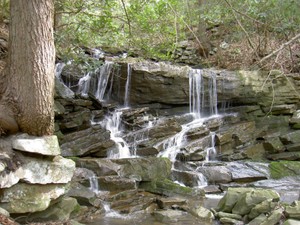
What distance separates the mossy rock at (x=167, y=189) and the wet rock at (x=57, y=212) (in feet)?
8.12

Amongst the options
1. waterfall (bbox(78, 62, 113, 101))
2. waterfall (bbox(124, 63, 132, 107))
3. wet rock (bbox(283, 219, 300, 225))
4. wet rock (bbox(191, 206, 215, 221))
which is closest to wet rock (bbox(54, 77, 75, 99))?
waterfall (bbox(78, 62, 113, 101))

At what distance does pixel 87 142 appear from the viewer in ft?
35.2

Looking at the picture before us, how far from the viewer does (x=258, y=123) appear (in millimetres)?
12750

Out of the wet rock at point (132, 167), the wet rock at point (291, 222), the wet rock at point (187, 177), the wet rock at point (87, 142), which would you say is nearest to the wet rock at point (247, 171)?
the wet rock at point (187, 177)

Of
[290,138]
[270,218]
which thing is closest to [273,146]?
[290,138]

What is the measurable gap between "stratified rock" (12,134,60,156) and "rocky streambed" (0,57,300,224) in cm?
1

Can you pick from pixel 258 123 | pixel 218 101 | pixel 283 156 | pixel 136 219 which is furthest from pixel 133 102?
pixel 136 219

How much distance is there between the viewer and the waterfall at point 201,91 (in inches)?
507

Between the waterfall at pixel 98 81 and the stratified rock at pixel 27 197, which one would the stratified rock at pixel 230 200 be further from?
the waterfall at pixel 98 81

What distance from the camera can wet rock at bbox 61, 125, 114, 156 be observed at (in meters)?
10.3

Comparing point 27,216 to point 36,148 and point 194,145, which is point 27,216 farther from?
point 194,145

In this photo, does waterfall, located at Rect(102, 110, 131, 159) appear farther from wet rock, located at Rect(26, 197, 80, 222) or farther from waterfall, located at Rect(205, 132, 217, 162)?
wet rock, located at Rect(26, 197, 80, 222)

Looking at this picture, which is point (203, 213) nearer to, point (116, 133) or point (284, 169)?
point (284, 169)

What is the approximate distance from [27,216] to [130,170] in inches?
155
